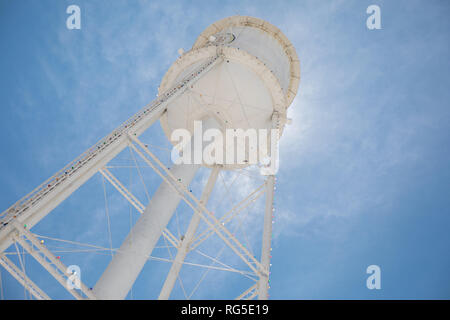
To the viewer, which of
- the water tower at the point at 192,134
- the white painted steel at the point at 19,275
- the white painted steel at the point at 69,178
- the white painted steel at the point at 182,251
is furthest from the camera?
the white painted steel at the point at 182,251

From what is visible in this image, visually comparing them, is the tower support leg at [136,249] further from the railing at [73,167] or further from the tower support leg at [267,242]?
the tower support leg at [267,242]

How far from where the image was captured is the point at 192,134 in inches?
583

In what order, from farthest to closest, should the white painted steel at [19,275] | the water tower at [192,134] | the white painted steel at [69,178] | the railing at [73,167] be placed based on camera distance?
the water tower at [192,134], the railing at [73,167], the white painted steel at [69,178], the white painted steel at [19,275]

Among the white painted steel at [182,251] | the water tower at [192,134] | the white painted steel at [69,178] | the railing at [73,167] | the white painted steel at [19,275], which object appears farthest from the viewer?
the white painted steel at [182,251]

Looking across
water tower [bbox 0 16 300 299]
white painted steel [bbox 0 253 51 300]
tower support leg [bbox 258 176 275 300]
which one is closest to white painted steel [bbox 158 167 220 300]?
water tower [bbox 0 16 300 299]

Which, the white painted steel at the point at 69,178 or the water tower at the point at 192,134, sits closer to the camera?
the white painted steel at the point at 69,178

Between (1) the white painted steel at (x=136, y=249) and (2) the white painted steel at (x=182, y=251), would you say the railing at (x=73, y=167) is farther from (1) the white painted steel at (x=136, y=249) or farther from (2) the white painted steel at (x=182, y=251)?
(2) the white painted steel at (x=182, y=251)

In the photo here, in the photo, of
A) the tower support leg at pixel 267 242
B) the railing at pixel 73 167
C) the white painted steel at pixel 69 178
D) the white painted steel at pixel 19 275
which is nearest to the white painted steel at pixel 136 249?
the white painted steel at pixel 19 275

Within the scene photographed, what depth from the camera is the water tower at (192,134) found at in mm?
7824

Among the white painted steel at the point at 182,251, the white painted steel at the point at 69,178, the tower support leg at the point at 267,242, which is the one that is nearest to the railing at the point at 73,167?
the white painted steel at the point at 69,178

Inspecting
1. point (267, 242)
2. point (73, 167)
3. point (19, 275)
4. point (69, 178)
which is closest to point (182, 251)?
point (267, 242)

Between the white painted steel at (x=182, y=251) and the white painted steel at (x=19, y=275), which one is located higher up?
the white painted steel at (x=182, y=251)
